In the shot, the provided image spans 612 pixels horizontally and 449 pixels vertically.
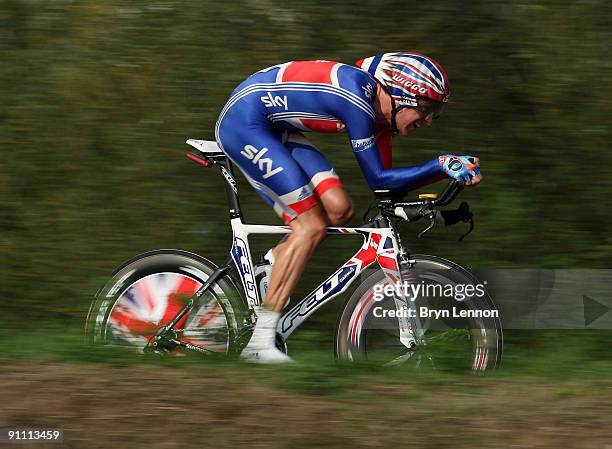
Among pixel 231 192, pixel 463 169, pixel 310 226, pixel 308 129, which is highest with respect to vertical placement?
pixel 308 129

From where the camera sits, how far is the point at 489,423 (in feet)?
15.2

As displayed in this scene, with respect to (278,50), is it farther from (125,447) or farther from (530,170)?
(125,447)

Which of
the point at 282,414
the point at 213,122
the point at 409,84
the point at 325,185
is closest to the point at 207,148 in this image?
the point at 325,185

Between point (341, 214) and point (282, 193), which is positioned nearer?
point (282, 193)

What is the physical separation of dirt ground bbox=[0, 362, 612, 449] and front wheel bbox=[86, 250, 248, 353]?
0.63m

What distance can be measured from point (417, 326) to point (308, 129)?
1.36 metres

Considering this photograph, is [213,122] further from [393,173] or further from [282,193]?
[393,173]

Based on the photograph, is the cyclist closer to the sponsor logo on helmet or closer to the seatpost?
the sponsor logo on helmet

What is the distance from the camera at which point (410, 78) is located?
555cm

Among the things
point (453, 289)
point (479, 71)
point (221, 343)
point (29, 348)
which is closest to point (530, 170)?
point (479, 71)
